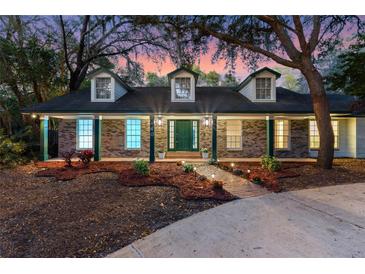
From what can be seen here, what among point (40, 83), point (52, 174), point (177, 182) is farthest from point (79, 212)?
point (40, 83)

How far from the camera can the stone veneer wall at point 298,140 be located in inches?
425

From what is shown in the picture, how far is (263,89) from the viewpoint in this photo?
34.6 feet

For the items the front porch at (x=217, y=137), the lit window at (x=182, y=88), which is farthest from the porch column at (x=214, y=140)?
the lit window at (x=182, y=88)

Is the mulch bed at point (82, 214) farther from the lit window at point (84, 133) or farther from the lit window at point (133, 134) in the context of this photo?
the lit window at point (84, 133)

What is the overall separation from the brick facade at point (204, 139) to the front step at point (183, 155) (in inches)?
17.0

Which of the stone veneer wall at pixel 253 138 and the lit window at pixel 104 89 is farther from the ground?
the lit window at pixel 104 89

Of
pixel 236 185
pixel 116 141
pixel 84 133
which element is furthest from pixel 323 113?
pixel 84 133

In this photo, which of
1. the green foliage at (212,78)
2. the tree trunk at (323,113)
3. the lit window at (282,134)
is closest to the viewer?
the tree trunk at (323,113)

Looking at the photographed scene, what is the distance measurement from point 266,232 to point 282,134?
8574 mm

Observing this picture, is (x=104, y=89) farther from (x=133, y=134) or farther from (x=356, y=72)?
(x=356, y=72)

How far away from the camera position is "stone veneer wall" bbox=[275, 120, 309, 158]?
10789mm

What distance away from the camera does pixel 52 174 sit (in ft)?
23.1

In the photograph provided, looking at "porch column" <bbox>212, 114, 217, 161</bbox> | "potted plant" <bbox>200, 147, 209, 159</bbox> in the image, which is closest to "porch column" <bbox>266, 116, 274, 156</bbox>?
"porch column" <bbox>212, 114, 217, 161</bbox>
